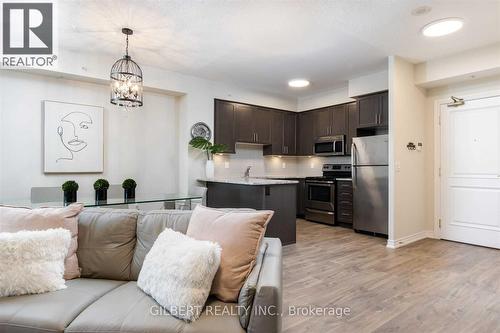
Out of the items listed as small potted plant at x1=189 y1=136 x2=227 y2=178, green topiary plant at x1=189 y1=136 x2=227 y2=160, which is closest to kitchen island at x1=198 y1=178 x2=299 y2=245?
small potted plant at x1=189 y1=136 x2=227 y2=178

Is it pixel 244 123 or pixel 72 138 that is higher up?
A: pixel 244 123

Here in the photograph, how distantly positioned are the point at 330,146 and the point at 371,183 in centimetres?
135

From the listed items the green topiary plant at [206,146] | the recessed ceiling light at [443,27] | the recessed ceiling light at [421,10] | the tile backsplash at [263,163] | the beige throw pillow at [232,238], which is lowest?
the beige throw pillow at [232,238]

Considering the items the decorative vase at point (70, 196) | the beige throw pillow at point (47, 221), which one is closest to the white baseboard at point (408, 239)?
the beige throw pillow at point (47, 221)

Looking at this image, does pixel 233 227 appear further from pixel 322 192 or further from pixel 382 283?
pixel 322 192

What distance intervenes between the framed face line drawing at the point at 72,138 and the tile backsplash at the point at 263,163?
6.88 feet

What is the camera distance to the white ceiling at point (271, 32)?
274 cm

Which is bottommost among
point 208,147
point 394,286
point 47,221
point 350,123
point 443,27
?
point 394,286

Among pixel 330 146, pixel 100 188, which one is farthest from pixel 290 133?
pixel 100 188

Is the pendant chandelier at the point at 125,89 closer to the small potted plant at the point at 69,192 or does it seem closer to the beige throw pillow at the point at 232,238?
the small potted plant at the point at 69,192

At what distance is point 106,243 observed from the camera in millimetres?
1874

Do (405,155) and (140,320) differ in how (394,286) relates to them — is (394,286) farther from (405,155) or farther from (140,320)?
(140,320)

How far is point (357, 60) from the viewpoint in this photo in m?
4.13

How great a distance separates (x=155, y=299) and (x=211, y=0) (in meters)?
2.48
